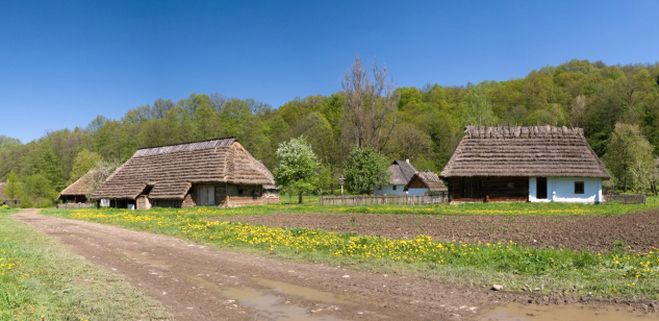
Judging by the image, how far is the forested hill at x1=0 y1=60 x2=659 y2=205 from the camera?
2948 inches

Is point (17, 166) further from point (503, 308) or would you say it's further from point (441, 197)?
point (503, 308)

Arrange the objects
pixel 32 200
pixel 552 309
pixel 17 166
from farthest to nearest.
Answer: pixel 17 166, pixel 32 200, pixel 552 309

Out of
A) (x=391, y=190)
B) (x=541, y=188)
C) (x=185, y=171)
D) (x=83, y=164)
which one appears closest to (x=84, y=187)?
(x=83, y=164)

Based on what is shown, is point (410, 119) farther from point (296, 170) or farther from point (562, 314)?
point (562, 314)

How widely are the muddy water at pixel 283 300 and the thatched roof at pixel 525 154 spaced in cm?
3253

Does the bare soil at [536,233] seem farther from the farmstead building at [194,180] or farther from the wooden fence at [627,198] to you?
the farmstead building at [194,180]

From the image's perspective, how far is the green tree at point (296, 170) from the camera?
151 feet

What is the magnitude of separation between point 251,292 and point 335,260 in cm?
369

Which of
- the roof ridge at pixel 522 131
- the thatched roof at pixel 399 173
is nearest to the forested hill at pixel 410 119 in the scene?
the thatched roof at pixel 399 173

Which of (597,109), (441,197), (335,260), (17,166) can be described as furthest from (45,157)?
(597,109)

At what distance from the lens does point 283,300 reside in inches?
339

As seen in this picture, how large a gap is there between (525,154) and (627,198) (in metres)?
8.16

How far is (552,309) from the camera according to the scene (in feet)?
25.0

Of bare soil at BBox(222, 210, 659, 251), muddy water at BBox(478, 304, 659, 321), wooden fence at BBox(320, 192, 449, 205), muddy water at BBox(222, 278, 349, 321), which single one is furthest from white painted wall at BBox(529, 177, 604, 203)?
muddy water at BBox(222, 278, 349, 321)
